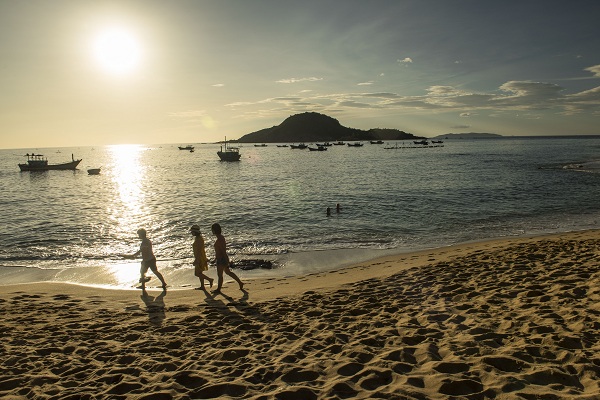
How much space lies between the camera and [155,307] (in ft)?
30.6

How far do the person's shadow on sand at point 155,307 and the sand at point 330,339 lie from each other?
0.05 meters

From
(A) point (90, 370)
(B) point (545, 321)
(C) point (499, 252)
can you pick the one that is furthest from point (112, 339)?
(C) point (499, 252)

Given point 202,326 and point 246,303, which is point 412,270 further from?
point 202,326

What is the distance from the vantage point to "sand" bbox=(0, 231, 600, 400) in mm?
5000

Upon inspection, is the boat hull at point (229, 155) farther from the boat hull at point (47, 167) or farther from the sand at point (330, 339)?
the sand at point (330, 339)

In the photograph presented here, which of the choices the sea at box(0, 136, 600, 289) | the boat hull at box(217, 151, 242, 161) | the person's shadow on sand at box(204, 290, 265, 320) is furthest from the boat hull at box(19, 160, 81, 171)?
the person's shadow on sand at box(204, 290, 265, 320)

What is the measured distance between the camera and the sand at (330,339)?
16.4 feet

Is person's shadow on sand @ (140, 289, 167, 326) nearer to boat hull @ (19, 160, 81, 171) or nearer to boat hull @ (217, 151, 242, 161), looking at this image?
boat hull @ (19, 160, 81, 171)

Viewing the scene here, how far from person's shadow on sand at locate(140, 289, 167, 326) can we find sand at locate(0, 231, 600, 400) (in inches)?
1.9

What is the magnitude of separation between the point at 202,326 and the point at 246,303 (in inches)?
69.4

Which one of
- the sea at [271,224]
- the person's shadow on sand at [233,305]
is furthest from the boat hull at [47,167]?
the person's shadow on sand at [233,305]

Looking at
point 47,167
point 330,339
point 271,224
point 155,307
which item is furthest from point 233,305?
point 47,167

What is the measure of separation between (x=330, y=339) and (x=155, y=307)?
16.4ft

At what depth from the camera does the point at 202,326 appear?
7.67m
